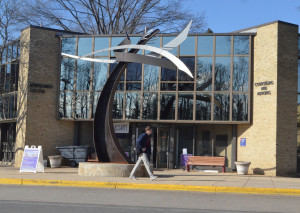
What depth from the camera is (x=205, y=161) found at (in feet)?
71.0

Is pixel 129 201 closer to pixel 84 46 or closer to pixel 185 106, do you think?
pixel 185 106

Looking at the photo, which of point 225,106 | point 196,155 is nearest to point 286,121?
point 225,106

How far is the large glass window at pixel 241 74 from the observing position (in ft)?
72.7

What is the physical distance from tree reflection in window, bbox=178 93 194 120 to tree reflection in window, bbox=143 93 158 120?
124 centimetres

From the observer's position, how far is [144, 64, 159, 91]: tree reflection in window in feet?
75.5

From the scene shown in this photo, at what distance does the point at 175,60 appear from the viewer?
1558 centimetres

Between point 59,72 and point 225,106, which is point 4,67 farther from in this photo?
point 225,106

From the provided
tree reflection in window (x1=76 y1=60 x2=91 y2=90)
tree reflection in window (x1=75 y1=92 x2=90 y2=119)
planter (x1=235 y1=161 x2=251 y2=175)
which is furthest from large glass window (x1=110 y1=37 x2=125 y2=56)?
planter (x1=235 y1=161 x2=251 y2=175)

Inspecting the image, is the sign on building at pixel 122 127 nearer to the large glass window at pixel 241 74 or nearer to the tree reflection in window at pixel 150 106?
the tree reflection in window at pixel 150 106

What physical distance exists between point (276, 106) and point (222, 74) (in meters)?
3.18

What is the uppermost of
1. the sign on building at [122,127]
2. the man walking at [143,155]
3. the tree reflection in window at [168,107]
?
the tree reflection in window at [168,107]

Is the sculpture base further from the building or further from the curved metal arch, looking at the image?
the building

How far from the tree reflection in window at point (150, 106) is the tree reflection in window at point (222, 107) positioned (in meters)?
3.10

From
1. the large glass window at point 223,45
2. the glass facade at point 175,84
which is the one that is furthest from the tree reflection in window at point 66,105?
the large glass window at point 223,45
